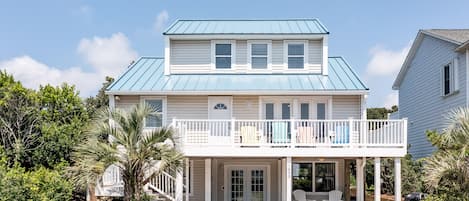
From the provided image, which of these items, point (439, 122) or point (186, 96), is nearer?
point (186, 96)

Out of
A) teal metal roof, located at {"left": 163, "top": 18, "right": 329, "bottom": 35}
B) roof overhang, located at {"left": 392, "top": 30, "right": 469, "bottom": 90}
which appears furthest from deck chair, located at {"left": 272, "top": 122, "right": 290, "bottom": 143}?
roof overhang, located at {"left": 392, "top": 30, "right": 469, "bottom": 90}

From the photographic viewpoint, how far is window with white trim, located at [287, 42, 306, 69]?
20281 mm

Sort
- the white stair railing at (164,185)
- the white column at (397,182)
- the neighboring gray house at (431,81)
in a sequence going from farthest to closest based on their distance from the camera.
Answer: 1. the neighboring gray house at (431,81)
2. the white stair railing at (164,185)
3. the white column at (397,182)

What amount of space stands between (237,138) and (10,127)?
344 inches

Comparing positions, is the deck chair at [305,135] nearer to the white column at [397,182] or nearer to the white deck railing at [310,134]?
the white deck railing at [310,134]

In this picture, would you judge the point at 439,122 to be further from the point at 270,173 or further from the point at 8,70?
the point at 8,70

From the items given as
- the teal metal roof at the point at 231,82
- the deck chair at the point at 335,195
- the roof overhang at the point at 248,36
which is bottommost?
the deck chair at the point at 335,195

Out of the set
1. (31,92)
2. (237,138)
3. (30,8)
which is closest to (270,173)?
(237,138)

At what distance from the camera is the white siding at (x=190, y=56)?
20.4 meters

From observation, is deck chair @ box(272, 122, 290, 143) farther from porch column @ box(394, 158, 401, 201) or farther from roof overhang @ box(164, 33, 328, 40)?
roof overhang @ box(164, 33, 328, 40)

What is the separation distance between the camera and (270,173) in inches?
791

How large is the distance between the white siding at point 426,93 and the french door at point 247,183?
8.43 m

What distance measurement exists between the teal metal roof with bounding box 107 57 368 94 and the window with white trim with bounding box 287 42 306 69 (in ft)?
1.70

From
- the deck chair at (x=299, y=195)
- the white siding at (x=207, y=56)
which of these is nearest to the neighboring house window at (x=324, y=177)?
the deck chair at (x=299, y=195)
